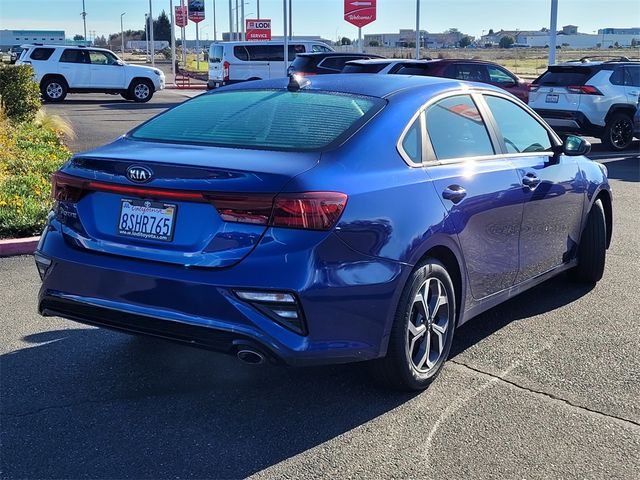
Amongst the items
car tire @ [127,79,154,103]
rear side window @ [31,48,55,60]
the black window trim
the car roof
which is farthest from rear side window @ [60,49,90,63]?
the black window trim

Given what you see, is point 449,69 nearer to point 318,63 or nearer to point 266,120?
point 318,63

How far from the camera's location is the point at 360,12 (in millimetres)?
33438

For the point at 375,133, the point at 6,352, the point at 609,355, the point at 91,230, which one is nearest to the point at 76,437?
the point at 91,230

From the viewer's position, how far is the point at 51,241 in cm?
395

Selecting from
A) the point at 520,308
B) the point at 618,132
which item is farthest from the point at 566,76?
the point at 520,308

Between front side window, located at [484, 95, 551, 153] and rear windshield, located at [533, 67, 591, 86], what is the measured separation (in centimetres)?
1069

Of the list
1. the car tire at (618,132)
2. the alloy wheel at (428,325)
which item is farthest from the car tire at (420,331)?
the car tire at (618,132)

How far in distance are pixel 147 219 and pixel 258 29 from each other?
5180cm

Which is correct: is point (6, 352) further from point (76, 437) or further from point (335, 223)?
point (335, 223)

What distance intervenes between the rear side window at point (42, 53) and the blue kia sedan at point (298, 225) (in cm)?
2452

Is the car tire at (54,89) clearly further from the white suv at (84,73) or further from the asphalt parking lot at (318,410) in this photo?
the asphalt parking lot at (318,410)

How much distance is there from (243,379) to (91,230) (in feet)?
3.88

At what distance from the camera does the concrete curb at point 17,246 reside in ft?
22.5

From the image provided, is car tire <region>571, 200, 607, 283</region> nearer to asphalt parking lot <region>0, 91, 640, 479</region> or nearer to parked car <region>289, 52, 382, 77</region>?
asphalt parking lot <region>0, 91, 640, 479</region>
